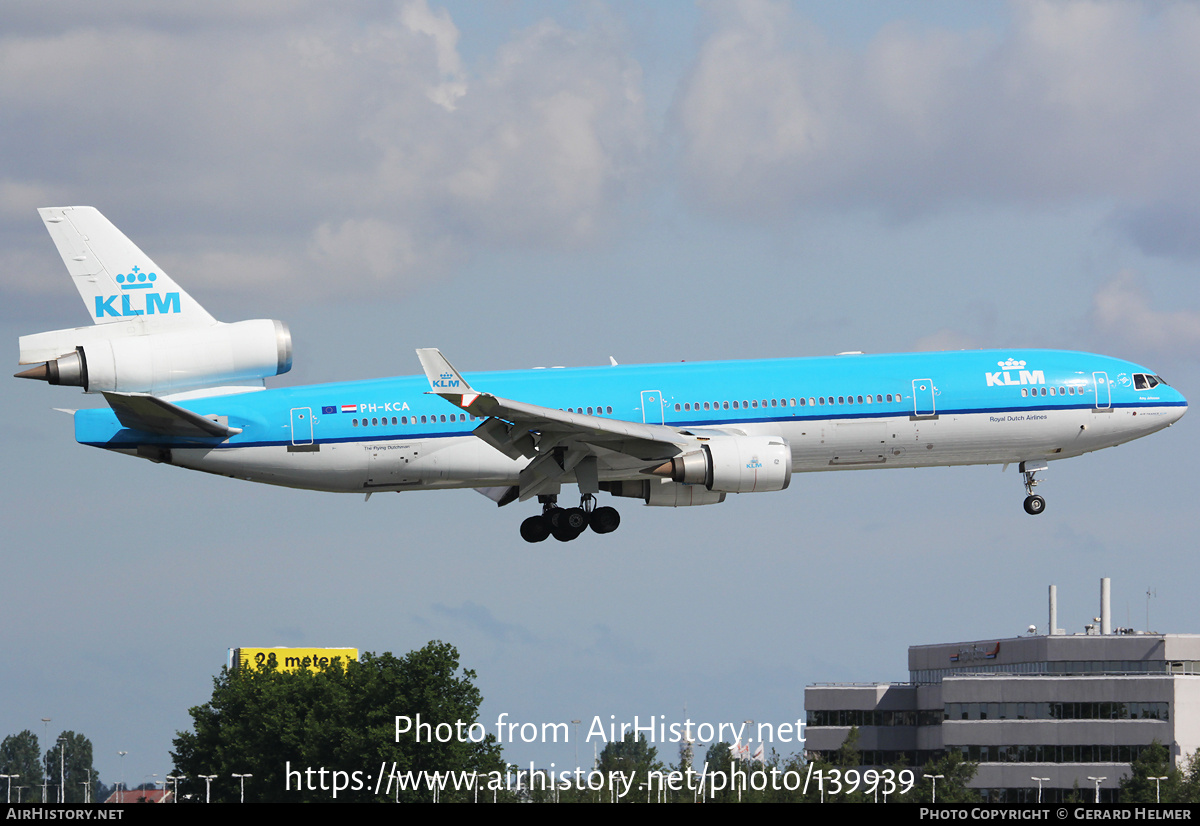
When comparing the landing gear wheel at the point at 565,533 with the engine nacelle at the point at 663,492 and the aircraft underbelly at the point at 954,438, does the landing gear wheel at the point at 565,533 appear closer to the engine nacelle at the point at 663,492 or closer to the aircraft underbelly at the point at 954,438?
the engine nacelle at the point at 663,492

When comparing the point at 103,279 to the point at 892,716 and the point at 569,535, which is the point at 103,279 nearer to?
the point at 569,535

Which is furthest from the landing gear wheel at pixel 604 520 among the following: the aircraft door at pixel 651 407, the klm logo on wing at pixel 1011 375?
the klm logo on wing at pixel 1011 375

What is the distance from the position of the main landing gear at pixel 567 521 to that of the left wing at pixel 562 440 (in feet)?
4.16

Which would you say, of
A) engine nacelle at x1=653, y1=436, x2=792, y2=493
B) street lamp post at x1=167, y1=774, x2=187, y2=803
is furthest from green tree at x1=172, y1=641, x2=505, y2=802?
engine nacelle at x1=653, y1=436, x2=792, y2=493

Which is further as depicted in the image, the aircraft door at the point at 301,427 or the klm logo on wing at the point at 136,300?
the klm logo on wing at the point at 136,300

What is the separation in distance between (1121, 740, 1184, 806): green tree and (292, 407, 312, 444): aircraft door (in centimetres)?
7160

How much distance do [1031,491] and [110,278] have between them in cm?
3495

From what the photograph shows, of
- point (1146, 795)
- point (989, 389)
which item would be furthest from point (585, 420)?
point (1146, 795)

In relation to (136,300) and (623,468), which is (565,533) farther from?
(136,300)

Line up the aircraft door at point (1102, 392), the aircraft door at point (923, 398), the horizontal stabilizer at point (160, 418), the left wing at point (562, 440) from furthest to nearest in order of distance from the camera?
the aircraft door at point (1102, 392)
the aircraft door at point (923, 398)
the horizontal stabilizer at point (160, 418)
the left wing at point (562, 440)

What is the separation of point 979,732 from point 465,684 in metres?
41.3

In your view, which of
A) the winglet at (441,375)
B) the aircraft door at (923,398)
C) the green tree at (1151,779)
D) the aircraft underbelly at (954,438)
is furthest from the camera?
the green tree at (1151,779)

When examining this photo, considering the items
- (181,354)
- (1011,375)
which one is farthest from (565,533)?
→ (1011,375)

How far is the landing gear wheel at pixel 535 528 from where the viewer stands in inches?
2286
